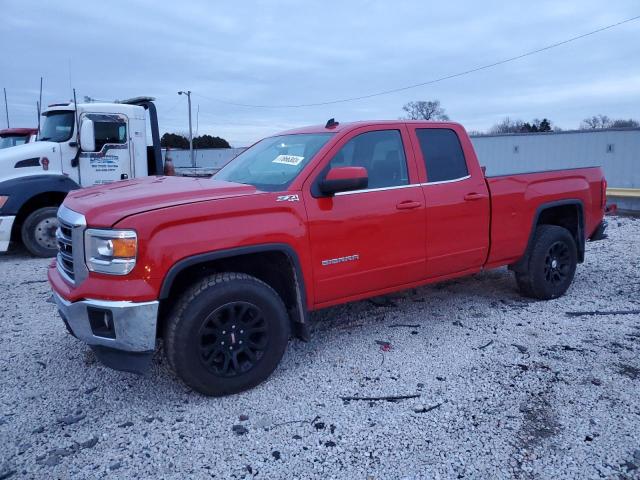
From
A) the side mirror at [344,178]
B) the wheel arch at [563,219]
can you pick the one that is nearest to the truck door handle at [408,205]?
the side mirror at [344,178]

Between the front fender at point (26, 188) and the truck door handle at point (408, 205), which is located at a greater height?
the front fender at point (26, 188)

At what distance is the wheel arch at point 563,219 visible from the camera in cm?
531

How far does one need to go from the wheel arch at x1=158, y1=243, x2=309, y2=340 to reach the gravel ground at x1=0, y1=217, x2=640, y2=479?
545 millimetres

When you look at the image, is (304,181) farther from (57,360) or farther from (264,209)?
(57,360)

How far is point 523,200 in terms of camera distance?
5.07 m

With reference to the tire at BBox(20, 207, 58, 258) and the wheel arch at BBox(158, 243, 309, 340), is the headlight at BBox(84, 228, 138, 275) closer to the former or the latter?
the wheel arch at BBox(158, 243, 309, 340)

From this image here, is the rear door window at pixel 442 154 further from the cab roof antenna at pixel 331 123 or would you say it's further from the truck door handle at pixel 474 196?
the cab roof antenna at pixel 331 123

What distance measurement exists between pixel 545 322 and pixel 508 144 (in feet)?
77.9

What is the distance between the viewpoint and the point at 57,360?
4137mm

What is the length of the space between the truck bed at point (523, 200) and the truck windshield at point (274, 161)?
1.87m

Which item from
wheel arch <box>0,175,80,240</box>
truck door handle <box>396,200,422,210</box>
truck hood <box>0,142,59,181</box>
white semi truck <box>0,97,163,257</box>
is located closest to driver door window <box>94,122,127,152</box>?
white semi truck <box>0,97,163,257</box>

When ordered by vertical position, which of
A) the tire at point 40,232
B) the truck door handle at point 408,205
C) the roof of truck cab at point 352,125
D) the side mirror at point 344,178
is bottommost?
the tire at point 40,232

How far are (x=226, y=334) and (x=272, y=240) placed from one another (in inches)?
28.3

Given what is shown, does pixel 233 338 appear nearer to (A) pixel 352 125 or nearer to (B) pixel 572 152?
(A) pixel 352 125
